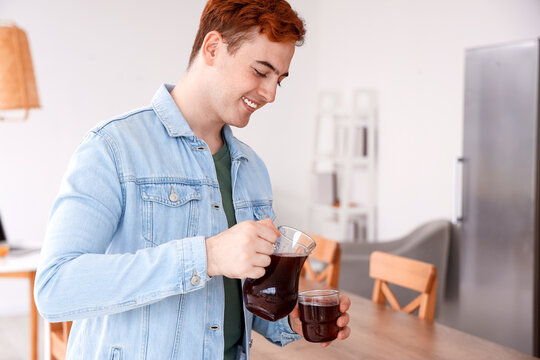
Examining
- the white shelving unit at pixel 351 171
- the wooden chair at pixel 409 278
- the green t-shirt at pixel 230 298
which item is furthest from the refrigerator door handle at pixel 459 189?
the green t-shirt at pixel 230 298

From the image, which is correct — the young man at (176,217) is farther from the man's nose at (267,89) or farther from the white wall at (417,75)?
the white wall at (417,75)

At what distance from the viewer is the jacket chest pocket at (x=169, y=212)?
986 millimetres

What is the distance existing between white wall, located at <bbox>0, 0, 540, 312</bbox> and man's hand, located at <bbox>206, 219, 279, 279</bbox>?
134 inches

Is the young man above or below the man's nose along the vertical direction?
below

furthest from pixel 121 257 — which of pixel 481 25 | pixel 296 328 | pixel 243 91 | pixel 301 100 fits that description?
pixel 301 100

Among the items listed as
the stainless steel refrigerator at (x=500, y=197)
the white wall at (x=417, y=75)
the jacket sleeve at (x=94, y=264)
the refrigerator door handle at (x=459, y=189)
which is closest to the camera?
the jacket sleeve at (x=94, y=264)

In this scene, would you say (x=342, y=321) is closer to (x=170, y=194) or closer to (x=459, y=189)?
(x=170, y=194)

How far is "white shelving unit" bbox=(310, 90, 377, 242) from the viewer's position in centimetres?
495

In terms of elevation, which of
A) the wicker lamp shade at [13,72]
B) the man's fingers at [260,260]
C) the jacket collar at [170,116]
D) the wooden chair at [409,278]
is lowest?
the wooden chair at [409,278]

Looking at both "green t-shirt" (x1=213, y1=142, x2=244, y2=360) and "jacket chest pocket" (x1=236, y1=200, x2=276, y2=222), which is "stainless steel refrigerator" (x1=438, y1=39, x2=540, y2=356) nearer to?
"jacket chest pocket" (x1=236, y1=200, x2=276, y2=222)

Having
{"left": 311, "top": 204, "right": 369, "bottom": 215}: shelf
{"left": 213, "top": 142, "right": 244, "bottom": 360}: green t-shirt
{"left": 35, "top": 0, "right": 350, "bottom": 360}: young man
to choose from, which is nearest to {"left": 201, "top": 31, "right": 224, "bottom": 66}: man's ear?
{"left": 35, "top": 0, "right": 350, "bottom": 360}: young man

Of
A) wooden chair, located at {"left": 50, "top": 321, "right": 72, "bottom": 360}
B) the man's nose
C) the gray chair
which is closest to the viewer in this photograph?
the man's nose

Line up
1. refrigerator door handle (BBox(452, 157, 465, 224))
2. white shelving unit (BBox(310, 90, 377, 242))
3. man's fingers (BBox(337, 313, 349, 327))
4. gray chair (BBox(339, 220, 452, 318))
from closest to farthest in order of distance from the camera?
man's fingers (BBox(337, 313, 349, 327)) → refrigerator door handle (BBox(452, 157, 465, 224)) → gray chair (BBox(339, 220, 452, 318)) → white shelving unit (BBox(310, 90, 377, 242))

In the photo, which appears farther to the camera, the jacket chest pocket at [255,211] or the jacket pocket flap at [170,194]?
the jacket chest pocket at [255,211]
